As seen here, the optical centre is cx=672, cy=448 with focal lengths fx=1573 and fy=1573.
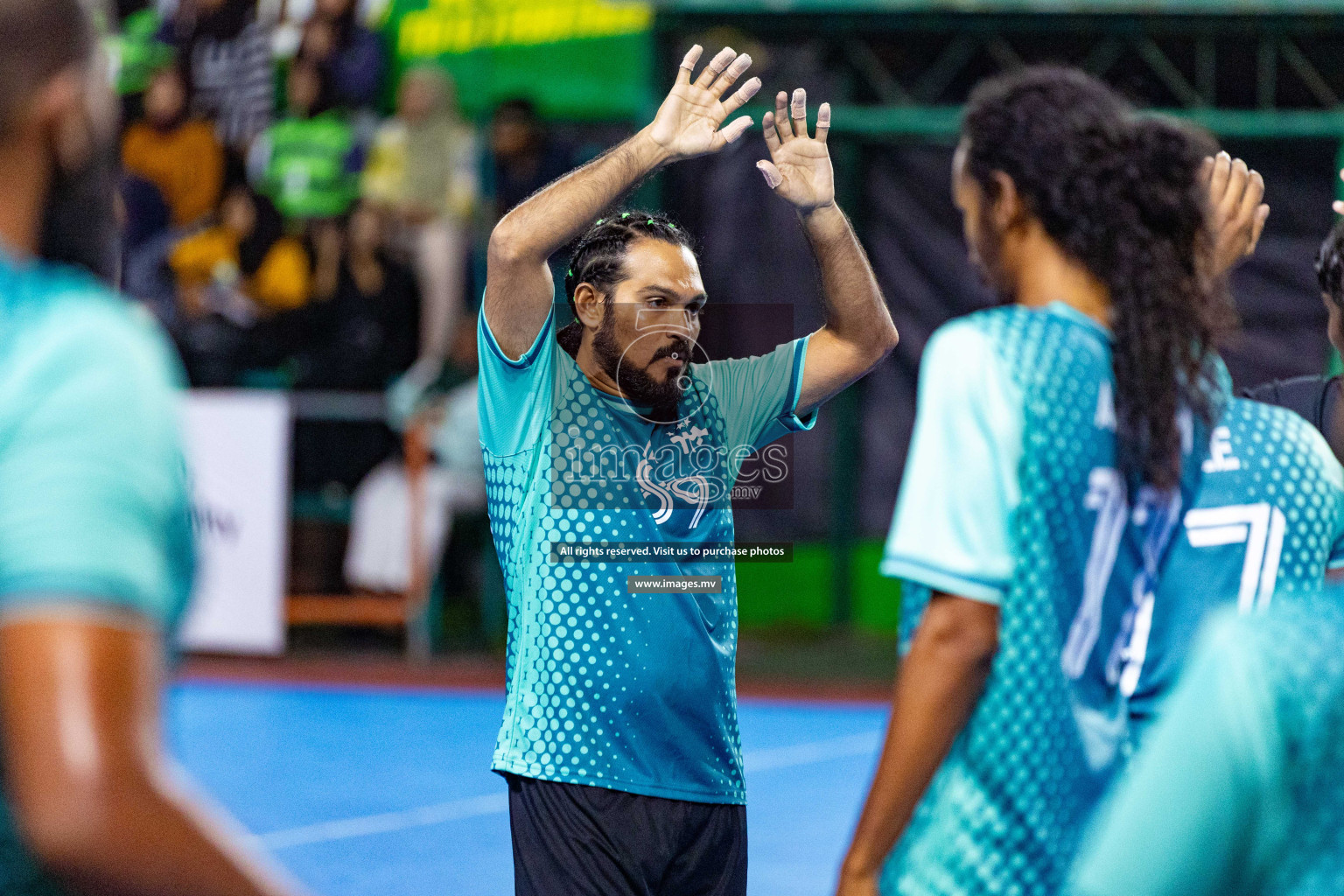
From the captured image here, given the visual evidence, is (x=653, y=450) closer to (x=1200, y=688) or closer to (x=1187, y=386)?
(x=1187, y=386)

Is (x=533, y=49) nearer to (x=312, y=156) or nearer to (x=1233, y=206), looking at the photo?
(x=312, y=156)

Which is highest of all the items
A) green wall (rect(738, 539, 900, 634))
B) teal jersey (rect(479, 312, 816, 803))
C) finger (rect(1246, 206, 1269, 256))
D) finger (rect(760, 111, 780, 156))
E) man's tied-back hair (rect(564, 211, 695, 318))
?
finger (rect(760, 111, 780, 156))

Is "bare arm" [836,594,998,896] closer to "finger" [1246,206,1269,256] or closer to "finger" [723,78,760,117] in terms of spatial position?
"finger" [1246,206,1269,256]

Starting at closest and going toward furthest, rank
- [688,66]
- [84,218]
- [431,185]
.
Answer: [84,218]
[688,66]
[431,185]

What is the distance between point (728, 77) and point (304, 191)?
9500 mm

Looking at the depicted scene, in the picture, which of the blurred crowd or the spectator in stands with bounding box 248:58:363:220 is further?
the spectator in stands with bounding box 248:58:363:220

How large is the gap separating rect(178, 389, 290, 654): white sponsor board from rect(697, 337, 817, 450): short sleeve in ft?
24.3

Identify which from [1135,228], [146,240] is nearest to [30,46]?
[1135,228]

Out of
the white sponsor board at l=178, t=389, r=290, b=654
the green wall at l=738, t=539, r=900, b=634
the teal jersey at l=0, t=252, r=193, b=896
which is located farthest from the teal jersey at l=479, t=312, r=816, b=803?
the green wall at l=738, t=539, r=900, b=634

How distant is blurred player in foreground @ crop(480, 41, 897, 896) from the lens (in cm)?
314

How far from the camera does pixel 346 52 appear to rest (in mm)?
12500

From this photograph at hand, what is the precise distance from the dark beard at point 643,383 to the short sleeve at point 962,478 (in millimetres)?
1241

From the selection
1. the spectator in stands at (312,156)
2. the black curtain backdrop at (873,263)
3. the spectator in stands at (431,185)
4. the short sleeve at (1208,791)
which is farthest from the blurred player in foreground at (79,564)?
the spectator in stands at (312,156)

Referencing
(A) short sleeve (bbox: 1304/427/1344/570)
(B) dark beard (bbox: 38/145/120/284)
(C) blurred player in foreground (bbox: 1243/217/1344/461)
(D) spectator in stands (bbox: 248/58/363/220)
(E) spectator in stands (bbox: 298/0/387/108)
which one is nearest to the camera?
(B) dark beard (bbox: 38/145/120/284)
